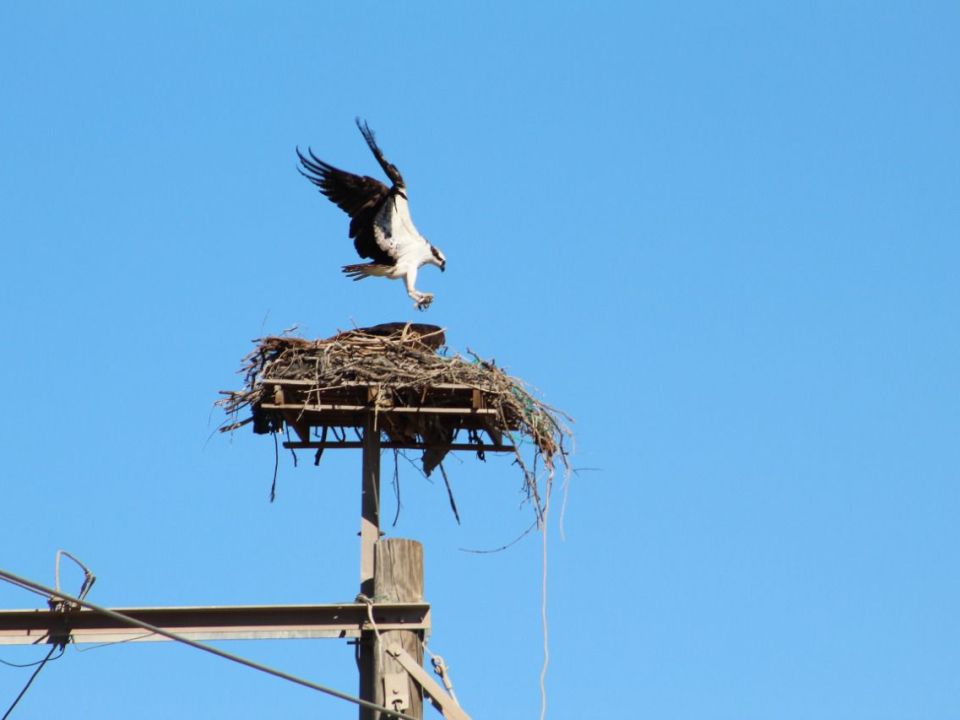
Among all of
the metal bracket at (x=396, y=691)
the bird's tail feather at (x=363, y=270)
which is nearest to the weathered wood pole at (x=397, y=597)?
the metal bracket at (x=396, y=691)

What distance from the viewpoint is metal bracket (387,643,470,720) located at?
8352 mm

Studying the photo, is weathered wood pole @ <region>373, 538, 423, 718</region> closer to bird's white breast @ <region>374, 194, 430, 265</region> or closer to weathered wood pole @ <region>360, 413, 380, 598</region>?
weathered wood pole @ <region>360, 413, 380, 598</region>

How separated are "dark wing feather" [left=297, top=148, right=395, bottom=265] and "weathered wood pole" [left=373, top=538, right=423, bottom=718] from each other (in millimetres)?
4971

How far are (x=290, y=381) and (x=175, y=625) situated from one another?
2.16 meters

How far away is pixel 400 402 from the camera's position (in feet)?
34.1

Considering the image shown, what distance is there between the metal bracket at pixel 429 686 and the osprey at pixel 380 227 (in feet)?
17.4

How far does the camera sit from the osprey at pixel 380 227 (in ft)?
44.4

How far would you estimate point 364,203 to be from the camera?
44.7ft

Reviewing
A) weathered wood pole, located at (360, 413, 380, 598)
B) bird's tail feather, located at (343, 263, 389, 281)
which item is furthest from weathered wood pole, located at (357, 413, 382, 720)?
bird's tail feather, located at (343, 263, 389, 281)

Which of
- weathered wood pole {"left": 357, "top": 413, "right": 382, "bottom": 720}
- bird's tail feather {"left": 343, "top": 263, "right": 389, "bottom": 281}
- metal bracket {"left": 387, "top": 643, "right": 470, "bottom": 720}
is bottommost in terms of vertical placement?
metal bracket {"left": 387, "top": 643, "right": 470, "bottom": 720}

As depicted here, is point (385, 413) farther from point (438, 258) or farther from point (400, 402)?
point (438, 258)

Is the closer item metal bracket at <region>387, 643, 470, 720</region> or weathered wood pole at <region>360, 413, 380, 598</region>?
metal bracket at <region>387, 643, 470, 720</region>

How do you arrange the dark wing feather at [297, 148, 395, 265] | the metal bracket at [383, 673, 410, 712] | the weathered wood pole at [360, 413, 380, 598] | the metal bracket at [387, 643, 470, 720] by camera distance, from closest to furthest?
the metal bracket at [387, 643, 470, 720], the metal bracket at [383, 673, 410, 712], the weathered wood pole at [360, 413, 380, 598], the dark wing feather at [297, 148, 395, 265]

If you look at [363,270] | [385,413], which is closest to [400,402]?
[385,413]
